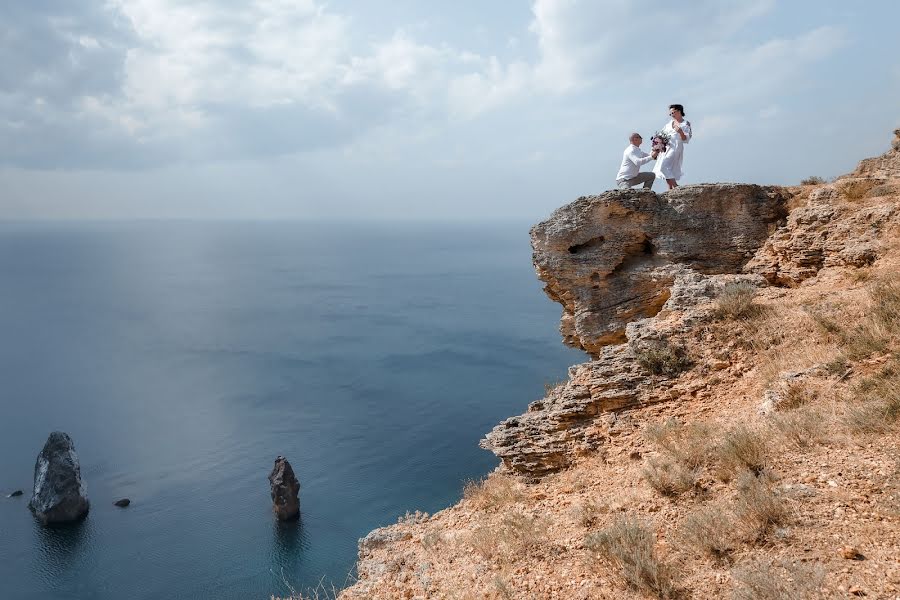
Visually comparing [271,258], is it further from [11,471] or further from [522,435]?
[522,435]

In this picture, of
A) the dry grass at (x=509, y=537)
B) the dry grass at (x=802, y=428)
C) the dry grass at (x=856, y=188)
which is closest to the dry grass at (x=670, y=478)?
the dry grass at (x=802, y=428)

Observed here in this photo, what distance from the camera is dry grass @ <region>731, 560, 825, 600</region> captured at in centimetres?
449

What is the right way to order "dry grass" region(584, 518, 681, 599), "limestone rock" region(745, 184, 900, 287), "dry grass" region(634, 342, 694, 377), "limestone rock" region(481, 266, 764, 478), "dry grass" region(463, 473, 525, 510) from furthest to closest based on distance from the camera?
"limestone rock" region(745, 184, 900, 287) < "dry grass" region(634, 342, 694, 377) < "limestone rock" region(481, 266, 764, 478) < "dry grass" region(463, 473, 525, 510) < "dry grass" region(584, 518, 681, 599)

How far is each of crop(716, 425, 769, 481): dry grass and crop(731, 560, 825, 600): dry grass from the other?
185cm

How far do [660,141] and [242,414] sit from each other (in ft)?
169

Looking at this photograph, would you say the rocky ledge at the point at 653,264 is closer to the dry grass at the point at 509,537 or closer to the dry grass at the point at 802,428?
the dry grass at the point at 509,537

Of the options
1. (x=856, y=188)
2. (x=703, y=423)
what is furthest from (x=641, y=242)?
(x=703, y=423)

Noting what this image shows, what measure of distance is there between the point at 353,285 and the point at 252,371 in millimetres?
56083

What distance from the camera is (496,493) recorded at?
9.53 meters

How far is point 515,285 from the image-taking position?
118 metres

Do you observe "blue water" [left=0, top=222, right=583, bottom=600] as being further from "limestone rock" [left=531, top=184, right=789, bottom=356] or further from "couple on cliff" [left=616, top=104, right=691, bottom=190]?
"couple on cliff" [left=616, top=104, right=691, bottom=190]

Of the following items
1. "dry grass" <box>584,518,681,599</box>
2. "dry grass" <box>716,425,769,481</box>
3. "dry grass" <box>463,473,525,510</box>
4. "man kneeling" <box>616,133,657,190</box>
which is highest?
"man kneeling" <box>616,133,657,190</box>

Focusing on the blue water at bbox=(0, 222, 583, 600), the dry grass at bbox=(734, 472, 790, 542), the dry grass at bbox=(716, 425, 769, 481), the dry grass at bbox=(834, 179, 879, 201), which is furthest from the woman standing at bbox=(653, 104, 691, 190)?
the blue water at bbox=(0, 222, 583, 600)

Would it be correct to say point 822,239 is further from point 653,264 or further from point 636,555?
point 636,555
